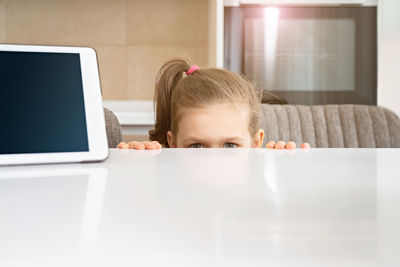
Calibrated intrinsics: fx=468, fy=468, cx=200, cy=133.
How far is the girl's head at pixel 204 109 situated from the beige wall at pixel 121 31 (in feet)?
4.28

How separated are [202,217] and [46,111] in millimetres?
272

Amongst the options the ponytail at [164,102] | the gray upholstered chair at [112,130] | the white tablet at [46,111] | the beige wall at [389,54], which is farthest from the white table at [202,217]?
the beige wall at [389,54]

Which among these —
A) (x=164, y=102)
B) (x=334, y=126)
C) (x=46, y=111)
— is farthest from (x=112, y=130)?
(x=46, y=111)

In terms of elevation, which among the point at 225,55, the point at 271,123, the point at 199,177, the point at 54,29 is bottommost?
the point at 271,123

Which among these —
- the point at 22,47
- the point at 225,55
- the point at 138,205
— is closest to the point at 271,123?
the point at 225,55

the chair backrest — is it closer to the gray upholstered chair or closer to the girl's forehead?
the girl's forehead

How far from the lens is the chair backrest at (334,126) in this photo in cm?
157

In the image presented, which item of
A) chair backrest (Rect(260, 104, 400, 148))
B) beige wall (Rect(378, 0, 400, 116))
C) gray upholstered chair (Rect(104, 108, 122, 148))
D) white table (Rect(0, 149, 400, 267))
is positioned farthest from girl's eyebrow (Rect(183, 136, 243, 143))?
beige wall (Rect(378, 0, 400, 116))

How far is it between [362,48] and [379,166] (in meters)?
2.16

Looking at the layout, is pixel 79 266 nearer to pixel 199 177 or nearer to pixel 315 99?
pixel 199 177

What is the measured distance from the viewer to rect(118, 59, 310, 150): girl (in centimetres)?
115

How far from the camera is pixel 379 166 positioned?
345mm

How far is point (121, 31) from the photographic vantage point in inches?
106

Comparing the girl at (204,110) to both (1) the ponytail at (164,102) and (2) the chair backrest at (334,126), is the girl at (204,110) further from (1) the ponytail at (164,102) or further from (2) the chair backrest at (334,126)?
(2) the chair backrest at (334,126)
